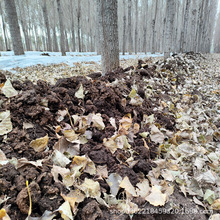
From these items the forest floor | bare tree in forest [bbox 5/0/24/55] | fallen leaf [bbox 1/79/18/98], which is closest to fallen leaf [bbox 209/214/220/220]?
the forest floor

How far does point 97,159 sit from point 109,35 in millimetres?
3117

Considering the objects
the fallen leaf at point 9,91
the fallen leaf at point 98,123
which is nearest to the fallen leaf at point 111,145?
the fallen leaf at point 98,123

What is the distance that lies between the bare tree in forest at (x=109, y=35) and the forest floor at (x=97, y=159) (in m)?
1.71

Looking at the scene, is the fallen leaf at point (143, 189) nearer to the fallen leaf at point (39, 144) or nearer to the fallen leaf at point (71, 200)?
the fallen leaf at point (71, 200)

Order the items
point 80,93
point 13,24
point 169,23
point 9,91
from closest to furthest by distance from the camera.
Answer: point 9,91, point 80,93, point 169,23, point 13,24

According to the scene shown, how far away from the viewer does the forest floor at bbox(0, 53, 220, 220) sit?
996 millimetres

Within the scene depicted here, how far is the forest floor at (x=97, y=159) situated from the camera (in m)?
1.00

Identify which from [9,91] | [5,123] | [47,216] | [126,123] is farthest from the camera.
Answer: [126,123]

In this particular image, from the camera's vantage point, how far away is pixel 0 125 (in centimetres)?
134

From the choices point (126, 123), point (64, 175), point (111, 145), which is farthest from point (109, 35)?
point (64, 175)

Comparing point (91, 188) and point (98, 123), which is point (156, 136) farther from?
point (91, 188)

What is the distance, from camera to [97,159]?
1.36 metres

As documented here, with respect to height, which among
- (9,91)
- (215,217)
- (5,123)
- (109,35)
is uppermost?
(109,35)

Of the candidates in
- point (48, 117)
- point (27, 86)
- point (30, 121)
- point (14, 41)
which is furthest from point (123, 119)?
point (14, 41)
